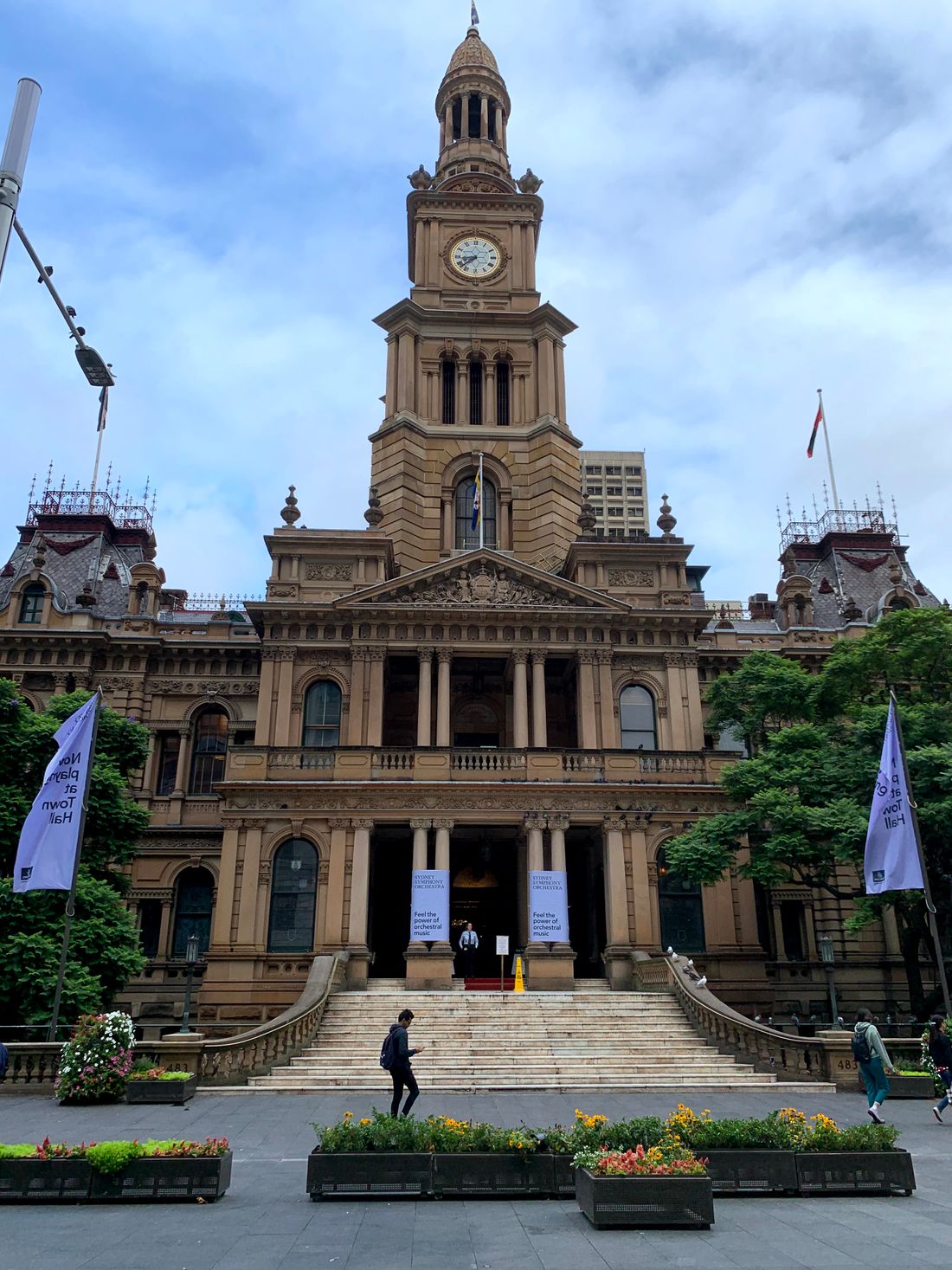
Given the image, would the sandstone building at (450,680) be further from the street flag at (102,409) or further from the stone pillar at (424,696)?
the street flag at (102,409)

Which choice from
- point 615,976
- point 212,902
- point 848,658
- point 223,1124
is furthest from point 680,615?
point 223,1124

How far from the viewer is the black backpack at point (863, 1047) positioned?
18266 millimetres

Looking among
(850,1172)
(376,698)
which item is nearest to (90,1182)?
(850,1172)

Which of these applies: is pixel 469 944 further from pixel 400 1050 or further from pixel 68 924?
pixel 400 1050

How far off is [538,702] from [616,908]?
8309 mm

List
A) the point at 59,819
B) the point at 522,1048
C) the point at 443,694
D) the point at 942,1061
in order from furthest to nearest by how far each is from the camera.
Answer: the point at 443,694
the point at 522,1048
the point at 59,819
the point at 942,1061

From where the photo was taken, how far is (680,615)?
1594 inches

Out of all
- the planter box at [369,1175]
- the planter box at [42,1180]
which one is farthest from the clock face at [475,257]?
the planter box at [42,1180]

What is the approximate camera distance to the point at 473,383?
1962 inches

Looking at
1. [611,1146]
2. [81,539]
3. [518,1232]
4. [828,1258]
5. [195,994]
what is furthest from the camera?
[81,539]

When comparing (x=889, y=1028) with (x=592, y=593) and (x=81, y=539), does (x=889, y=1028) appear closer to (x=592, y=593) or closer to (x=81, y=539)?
(x=592, y=593)

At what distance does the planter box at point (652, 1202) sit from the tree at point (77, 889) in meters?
18.9

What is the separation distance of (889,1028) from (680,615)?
54.2 ft

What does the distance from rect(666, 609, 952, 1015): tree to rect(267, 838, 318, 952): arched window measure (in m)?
12.0
